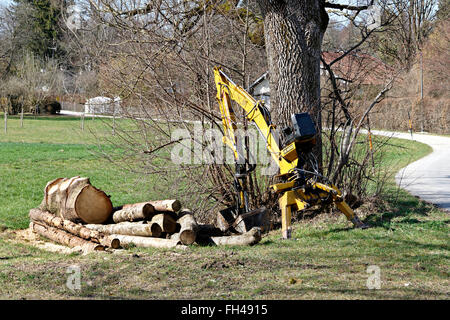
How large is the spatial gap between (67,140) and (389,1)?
28.1 meters

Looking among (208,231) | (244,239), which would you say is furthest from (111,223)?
(244,239)

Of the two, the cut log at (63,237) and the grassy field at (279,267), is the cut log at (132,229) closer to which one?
the cut log at (63,237)

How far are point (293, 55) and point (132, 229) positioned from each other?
429 centimetres

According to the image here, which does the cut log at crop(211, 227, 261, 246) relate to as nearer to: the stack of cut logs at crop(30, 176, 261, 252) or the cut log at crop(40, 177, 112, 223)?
the stack of cut logs at crop(30, 176, 261, 252)

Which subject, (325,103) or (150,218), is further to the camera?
(325,103)

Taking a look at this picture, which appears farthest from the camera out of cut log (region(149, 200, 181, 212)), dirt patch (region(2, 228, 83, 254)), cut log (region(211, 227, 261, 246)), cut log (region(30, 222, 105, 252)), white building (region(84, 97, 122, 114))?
white building (region(84, 97, 122, 114))

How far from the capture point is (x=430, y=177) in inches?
663

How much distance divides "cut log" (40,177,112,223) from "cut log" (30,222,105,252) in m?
0.35

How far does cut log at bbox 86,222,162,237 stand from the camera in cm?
912

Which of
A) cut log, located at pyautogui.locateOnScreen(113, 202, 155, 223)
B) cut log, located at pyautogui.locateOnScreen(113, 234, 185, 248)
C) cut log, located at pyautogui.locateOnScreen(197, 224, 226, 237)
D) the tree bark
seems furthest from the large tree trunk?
cut log, located at pyautogui.locateOnScreen(113, 234, 185, 248)

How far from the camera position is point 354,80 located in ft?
38.6

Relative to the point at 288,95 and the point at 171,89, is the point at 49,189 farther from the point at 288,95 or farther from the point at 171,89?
the point at 288,95
